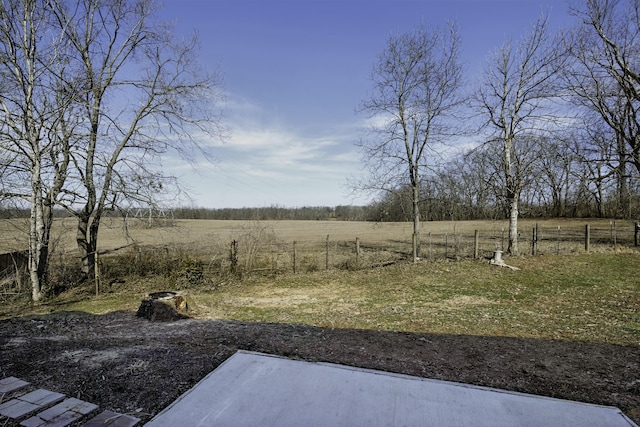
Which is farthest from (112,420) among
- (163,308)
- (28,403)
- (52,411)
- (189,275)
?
(189,275)

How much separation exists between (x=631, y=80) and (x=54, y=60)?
16.7 m

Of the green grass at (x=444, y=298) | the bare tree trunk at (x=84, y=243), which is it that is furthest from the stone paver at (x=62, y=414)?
the bare tree trunk at (x=84, y=243)

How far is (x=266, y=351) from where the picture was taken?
4230 mm

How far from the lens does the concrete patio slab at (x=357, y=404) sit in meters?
2.60

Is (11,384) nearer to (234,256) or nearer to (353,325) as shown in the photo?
(353,325)

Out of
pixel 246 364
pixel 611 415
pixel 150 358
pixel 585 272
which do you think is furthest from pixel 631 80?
pixel 150 358

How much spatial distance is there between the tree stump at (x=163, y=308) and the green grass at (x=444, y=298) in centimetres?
39

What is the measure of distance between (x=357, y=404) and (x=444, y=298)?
17.8ft

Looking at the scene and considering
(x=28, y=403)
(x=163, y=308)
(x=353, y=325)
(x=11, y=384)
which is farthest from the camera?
(x=163, y=308)

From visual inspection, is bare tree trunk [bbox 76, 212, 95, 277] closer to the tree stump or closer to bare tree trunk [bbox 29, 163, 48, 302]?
bare tree trunk [bbox 29, 163, 48, 302]

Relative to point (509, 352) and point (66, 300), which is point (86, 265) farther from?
point (509, 352)

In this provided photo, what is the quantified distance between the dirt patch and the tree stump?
338 mm

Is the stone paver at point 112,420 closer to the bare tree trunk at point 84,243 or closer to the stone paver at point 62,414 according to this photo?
the stone paver at point 62,414

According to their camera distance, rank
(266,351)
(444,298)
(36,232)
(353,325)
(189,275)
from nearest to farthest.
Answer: (266,351) < (353,325) < (444,298) < (36,232) < (189,275)
